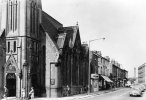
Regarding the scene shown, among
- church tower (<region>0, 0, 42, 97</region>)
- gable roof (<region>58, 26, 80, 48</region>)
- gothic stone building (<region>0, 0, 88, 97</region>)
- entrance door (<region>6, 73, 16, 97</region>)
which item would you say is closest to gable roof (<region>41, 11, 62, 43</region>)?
gothic stone building (<region>0, 0, 88, 97</region>)

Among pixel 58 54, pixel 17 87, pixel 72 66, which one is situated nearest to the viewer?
pixel 17 87

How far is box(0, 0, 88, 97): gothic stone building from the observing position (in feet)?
129

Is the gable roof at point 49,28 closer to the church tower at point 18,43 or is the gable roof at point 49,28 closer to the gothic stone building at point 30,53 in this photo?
the gothic stone building at point 30,53

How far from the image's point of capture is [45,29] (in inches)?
1752

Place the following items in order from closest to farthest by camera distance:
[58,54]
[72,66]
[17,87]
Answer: [17,87] → [58,54] → [72,66]

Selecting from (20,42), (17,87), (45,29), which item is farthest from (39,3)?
(17,87)

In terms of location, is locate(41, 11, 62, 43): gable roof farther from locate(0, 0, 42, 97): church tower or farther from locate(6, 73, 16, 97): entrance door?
locate(6, 73, 16, 97): entrance door

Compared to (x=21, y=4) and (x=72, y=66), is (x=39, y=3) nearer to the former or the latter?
(x=21, y=4)

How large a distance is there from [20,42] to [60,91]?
10.2 m

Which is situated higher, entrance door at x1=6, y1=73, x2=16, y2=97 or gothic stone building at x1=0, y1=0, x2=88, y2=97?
gothic stone building at x1=0, y1=0, x2=88, y2=97

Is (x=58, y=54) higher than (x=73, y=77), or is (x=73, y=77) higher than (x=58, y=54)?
(x=58, y=54)

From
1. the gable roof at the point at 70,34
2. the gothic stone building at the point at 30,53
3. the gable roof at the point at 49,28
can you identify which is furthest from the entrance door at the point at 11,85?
the gable roof at the point at 70,34

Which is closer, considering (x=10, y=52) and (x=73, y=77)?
(x=10, y=52)

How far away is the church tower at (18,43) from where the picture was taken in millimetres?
39031
